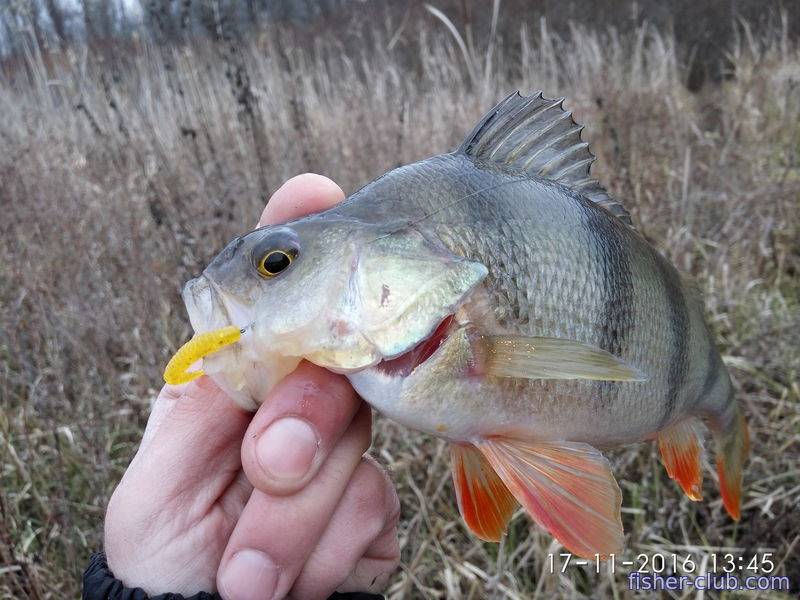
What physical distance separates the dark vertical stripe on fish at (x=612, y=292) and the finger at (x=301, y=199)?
47cm

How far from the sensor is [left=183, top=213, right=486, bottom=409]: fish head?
781 mm

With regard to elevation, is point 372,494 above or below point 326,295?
below

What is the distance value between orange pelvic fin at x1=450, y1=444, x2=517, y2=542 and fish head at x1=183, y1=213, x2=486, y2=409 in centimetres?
25

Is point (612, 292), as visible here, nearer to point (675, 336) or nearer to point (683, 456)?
point (675, 336)

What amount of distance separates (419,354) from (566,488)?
11.2 inches

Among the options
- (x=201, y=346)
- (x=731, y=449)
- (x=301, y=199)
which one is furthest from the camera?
(x=731, y=449)

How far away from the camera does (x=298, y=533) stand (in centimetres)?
91

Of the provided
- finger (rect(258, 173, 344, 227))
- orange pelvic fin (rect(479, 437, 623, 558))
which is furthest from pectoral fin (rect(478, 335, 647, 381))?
finger (rect(258, 173, 344, 227))

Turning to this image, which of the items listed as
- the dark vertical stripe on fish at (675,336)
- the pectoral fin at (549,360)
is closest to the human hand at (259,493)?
the pectoral fin at (549,360)

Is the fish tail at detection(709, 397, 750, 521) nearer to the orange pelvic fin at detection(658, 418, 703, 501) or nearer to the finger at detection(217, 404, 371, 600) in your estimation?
the orange pelvic fin at detection(658, 418, 703, 501)

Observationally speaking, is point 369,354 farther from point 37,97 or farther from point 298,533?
point 37,97

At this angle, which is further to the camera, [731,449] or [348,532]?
→ [731,449]

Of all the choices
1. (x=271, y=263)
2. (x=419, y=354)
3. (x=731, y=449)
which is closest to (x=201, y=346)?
(x=271, y=263)

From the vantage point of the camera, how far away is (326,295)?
0.79 m
